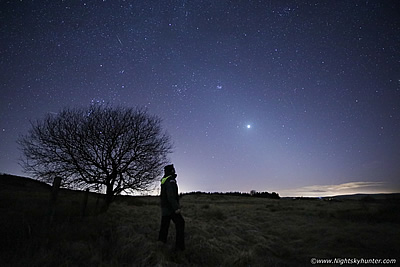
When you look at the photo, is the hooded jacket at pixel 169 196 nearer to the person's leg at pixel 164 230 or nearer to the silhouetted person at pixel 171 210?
the silhouetted person at pixel 171 210

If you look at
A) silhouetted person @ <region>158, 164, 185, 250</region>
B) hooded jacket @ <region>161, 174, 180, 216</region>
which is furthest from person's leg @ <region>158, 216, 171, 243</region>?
hooded jacket @ <region>161, 174, 180, 216</region>

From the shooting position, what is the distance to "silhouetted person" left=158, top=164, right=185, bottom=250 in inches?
210

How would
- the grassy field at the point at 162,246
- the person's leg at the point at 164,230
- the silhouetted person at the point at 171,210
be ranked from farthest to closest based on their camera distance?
the person's leg at the point at 164,230 → the silhouetted person at the point at 171,210 → the grassy field at the point at 162,246

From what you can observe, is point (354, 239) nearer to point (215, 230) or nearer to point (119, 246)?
point (215, 230)

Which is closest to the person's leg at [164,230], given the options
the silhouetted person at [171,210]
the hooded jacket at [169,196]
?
the silhouetted person at [171,210]

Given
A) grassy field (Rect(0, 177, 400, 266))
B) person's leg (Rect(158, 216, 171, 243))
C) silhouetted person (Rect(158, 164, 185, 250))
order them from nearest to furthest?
grassy field (Rect(0, 177, 400, 266)) < silhouetted person (Rect(158, 164, 185, 250)) < person's leg (Rect(158, 216, 171, 243))

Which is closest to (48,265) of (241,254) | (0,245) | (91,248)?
(91,248)

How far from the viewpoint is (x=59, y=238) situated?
4750 mm

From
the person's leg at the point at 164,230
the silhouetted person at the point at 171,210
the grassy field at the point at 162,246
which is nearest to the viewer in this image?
the grassy field at the point at 162,246

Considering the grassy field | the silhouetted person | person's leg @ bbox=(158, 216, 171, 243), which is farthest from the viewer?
person's leg @ bbox=(158, 216, 171, 243)

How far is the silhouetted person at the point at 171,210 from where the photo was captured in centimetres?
532

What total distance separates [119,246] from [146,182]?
7467mm

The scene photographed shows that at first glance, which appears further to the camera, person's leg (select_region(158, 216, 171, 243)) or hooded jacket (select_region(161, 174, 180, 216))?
person's leg (select_region(158, 216, 171, 243))

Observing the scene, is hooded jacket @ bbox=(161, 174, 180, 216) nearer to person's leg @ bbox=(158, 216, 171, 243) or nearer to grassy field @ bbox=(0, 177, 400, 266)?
person's leg @ bbox=(158, 216, 171, 243)
